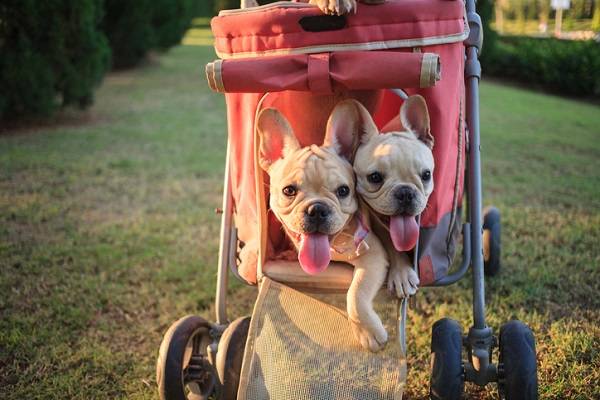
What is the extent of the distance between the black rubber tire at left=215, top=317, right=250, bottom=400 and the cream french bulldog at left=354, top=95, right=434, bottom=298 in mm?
762

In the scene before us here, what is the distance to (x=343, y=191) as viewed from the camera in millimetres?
2223

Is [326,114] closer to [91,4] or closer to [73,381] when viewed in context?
[73,381]

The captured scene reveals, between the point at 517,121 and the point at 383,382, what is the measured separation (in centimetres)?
806

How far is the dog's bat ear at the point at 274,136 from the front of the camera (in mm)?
2309

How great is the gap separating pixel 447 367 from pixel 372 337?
35cm

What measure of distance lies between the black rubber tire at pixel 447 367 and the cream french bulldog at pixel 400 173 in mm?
267

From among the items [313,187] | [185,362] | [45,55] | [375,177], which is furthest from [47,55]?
[375,177]

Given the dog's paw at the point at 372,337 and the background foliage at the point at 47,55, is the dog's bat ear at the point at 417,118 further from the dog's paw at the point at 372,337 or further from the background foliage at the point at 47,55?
the background foliage at the point at 47,55

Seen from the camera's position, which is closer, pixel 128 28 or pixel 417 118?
pixel 417 118

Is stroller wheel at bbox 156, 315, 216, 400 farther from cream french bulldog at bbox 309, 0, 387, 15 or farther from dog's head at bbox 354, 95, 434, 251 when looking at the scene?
cream french bulldog at bbox 309, 0, 387, 15

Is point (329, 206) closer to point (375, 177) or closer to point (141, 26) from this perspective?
point (375, 177)

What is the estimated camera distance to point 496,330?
322 cm

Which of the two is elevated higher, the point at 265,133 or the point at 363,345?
the point at 265,133

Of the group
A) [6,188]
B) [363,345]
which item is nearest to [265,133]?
[363,345]
